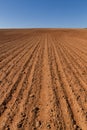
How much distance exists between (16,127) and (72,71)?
433cm

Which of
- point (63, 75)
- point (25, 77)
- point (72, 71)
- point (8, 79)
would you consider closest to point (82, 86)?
point (63, 75)

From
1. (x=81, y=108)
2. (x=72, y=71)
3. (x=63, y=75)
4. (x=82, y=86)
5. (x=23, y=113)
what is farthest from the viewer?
(x=72, y=71)

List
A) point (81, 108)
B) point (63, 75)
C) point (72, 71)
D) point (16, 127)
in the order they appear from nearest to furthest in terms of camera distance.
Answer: point (16, 127) → point (81, 108) → point (63, 75) → point (72, 71)

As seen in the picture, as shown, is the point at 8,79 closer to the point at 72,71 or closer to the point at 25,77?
the point at 25,77

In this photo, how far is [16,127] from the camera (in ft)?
11.1

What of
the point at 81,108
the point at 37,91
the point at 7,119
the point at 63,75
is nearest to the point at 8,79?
the point at 37,91

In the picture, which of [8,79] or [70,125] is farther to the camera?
[8,79]

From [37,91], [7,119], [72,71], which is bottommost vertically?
[72,71]

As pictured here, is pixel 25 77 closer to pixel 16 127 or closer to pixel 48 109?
pixel 48 109

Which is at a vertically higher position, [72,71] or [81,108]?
[81,108]

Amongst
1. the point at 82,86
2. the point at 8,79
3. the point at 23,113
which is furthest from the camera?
the point at 8,79

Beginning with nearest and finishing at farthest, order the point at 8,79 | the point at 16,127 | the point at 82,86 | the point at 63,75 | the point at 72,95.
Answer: the point at 16,127
the point at 72,95
the point at 82,86
the point at 8,79
the point at 63,75

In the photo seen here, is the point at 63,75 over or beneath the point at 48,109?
beneath

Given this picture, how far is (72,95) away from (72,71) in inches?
96.0
